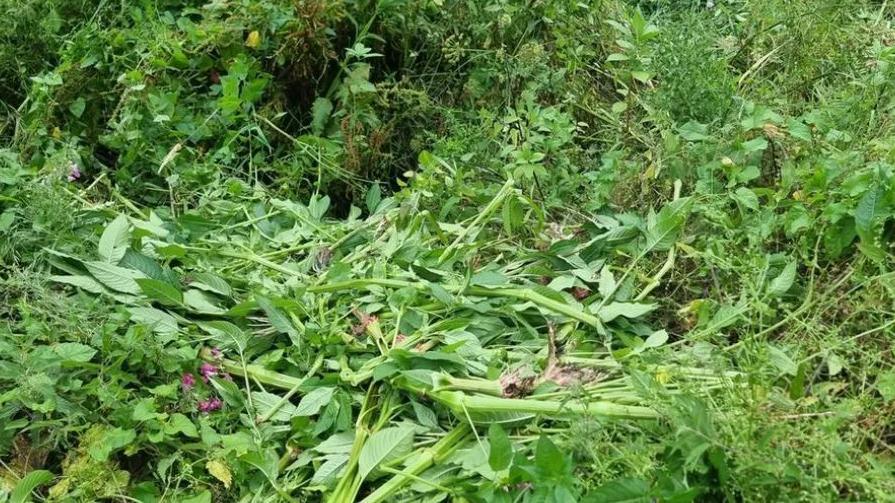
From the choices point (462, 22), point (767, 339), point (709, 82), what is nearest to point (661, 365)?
point (767, 339)

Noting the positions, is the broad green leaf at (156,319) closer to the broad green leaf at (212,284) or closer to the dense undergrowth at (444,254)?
the dense undergrowth at (444,254)

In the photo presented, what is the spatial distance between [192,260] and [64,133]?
918 millimetres

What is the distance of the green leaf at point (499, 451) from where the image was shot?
138cm

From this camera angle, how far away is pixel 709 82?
2.30 metres

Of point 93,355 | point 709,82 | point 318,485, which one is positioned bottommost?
point 318,485

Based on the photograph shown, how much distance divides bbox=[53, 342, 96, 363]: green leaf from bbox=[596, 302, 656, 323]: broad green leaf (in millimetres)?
1027

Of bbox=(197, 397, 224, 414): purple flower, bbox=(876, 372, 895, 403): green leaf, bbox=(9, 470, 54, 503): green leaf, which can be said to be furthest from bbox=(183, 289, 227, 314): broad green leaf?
bbox=(876, 372, 895, 403): green leaf

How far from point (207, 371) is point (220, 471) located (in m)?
0.25

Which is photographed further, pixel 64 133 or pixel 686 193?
pixel 64 133

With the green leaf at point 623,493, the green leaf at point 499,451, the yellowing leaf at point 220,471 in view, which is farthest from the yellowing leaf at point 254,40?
the green leaf at point 623,493

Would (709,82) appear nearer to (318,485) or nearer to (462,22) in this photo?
(462,22)

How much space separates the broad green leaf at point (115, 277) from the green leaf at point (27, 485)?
447mm

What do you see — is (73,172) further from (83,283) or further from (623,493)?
(623,493)

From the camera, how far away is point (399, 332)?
178 centimetres
